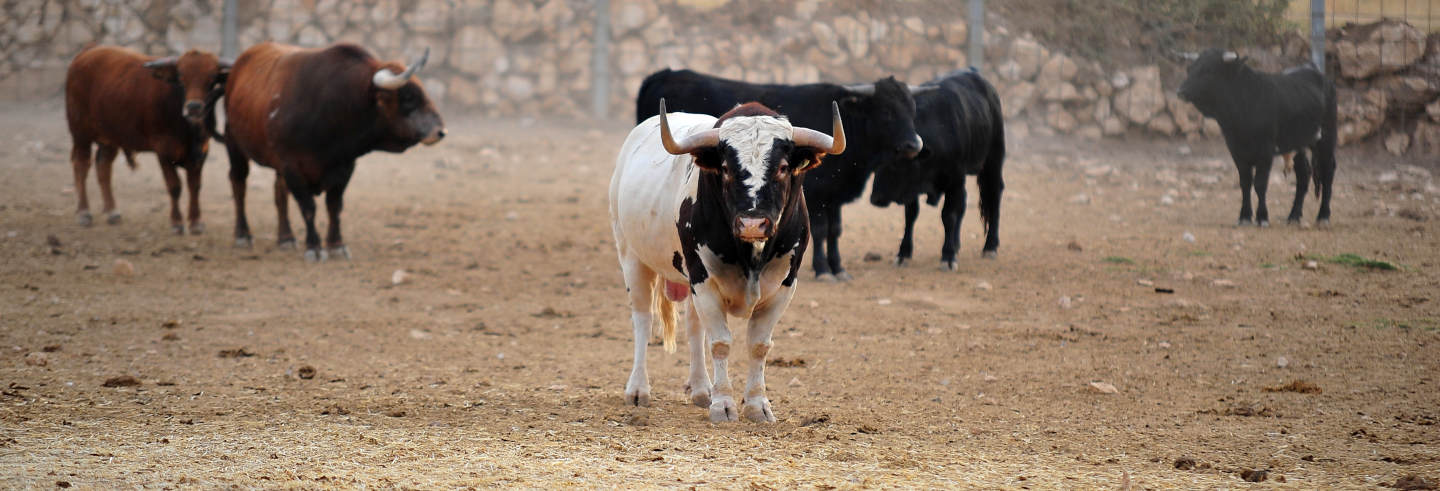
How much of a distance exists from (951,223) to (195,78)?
6.22 meters

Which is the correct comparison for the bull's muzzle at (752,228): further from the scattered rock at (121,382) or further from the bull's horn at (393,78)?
the bull's horn at (393,78)

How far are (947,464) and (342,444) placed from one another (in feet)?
6.84

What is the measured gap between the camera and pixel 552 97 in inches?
645

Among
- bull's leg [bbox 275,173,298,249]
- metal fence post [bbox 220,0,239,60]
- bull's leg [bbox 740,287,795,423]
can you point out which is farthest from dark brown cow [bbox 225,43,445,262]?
metal fence post [bbox 220,0,239,60]

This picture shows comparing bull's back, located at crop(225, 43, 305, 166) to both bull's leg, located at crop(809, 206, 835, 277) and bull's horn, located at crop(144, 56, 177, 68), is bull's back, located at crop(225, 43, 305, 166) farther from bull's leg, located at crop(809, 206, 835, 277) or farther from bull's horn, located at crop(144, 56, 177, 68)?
bull's leg, located at crop(809, 206, 835, 277)

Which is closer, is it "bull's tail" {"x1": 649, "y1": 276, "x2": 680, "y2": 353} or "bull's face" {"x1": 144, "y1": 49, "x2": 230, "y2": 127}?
"bull's tail" {"x1": 649, "y1": 276, "x2": 680, "y2": 353}

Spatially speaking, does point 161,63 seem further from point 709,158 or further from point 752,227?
point 752,227

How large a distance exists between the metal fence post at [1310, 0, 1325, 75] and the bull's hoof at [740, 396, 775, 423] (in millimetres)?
10809

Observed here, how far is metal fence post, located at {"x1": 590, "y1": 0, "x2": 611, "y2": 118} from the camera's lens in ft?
52.4

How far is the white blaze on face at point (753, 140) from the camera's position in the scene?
4309 mm

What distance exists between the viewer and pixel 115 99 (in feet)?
34.7

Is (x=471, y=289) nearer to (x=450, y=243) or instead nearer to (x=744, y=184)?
(x=450, y=243)

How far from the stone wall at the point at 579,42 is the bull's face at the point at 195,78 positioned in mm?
6087

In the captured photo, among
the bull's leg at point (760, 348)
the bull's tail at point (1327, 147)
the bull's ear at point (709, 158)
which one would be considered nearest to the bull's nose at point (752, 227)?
the bull's ear at point (709, 158)
